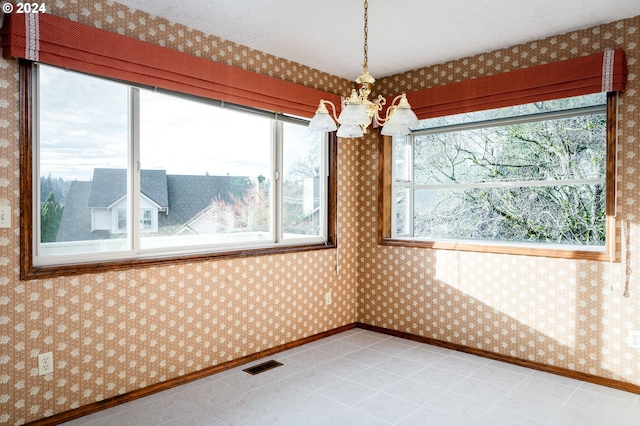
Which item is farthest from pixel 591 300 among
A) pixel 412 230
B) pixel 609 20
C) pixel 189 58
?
pixel 189 58

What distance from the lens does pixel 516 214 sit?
362 centimetres

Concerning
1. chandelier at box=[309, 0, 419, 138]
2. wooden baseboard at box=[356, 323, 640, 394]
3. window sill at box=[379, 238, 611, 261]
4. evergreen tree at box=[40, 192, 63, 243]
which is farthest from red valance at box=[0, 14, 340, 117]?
wooden baseboard at box=[356, 323, 640, 394]

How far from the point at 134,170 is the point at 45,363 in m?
1.26

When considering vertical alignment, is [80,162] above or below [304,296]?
above

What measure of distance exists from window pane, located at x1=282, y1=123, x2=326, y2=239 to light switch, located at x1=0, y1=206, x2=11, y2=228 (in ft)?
6.76

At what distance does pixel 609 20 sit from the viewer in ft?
9.75

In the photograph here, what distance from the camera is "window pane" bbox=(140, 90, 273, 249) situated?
3.03 metres

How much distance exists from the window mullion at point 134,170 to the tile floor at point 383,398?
1082 millimetres

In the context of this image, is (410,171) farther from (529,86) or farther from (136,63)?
(136,63)

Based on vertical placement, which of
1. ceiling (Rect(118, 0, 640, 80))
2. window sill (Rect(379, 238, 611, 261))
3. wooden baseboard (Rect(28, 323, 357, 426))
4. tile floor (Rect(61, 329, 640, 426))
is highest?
ceiling (Rect(118, 0, 640, 80))

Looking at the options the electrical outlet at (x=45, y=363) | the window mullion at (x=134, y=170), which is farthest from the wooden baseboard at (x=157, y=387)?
the window mullion at (x=134, y=170)

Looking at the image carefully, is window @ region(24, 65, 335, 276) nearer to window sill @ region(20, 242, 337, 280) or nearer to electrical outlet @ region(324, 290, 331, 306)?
window sill @ region(20, 242, 337, 280)

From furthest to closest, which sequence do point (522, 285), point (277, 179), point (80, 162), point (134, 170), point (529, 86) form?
point (277, 179) → point (522, 285) → point (529, 86) → point (134, 170) → point (80, 162)

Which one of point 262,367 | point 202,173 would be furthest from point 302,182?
point 262,367
